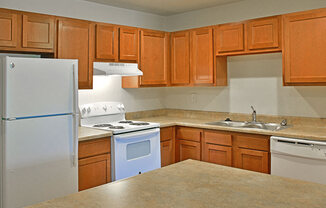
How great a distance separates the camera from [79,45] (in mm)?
3447

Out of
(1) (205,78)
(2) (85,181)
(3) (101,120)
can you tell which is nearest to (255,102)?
(1) (205,78)

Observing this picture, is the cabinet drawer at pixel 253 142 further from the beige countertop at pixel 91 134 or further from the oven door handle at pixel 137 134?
the beige countertop at pixel 91 134

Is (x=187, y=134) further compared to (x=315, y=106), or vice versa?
(x=187, y=134)

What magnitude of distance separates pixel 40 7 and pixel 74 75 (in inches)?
44.2

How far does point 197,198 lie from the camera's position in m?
1.33

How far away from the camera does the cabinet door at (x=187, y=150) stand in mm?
3904

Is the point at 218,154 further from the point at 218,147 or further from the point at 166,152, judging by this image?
the point at 166,152

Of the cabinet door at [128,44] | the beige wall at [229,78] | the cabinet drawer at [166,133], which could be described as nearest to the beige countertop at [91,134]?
the beige wall at [229,78]

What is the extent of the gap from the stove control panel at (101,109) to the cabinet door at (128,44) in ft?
2.21

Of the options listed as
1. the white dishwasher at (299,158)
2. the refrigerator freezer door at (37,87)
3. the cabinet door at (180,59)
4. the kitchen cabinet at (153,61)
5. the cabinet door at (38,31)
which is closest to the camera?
the refrigerator freezer door at (37,87)

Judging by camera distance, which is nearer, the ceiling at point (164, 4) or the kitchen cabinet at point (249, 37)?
the kitchen cabinet at point (249, 37)

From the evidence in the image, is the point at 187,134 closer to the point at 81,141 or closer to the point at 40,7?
the point at 81,141

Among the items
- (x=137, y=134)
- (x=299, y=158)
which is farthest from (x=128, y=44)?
(x=299, y=158)

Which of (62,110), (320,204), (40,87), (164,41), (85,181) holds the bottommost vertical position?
(85,181)
